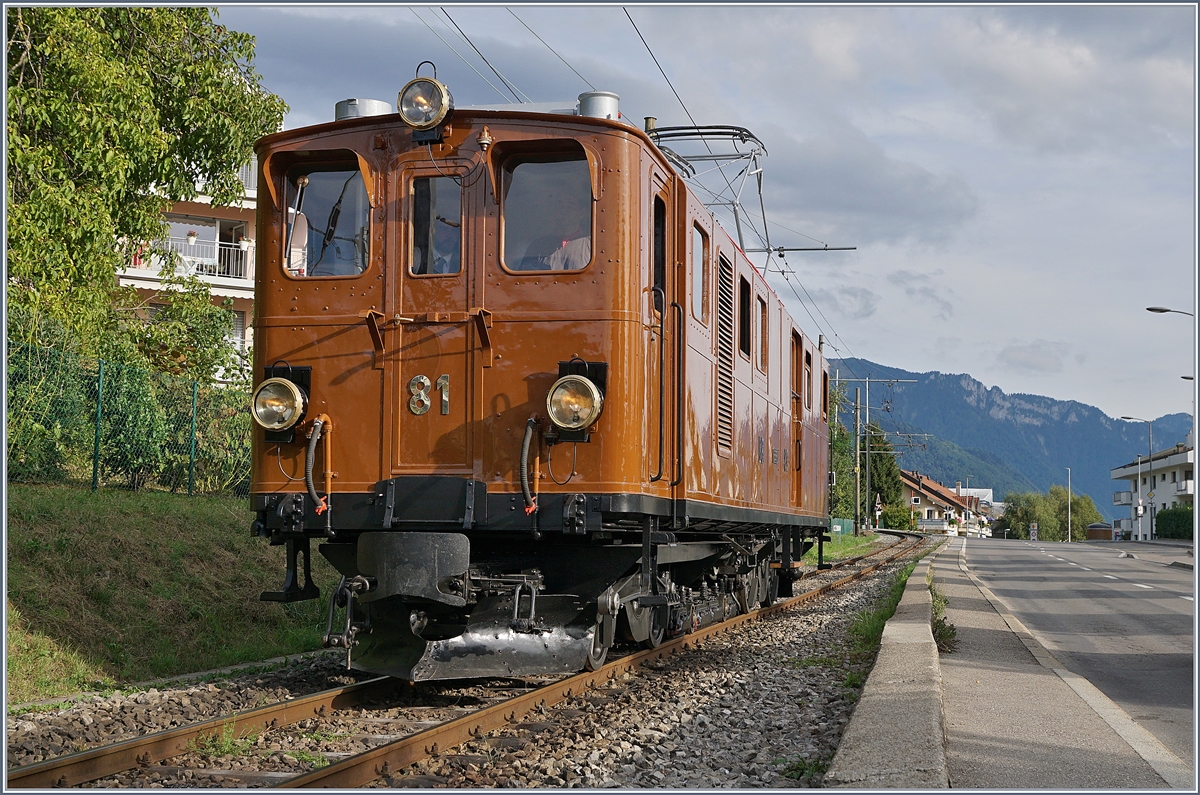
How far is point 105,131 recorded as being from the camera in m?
12.2

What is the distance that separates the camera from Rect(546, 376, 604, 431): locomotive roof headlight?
7.04m

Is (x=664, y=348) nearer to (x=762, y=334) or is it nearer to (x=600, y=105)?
(x=600, y=105)

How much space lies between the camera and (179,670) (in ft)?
30.0

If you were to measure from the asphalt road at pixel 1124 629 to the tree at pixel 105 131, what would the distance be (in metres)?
11.0

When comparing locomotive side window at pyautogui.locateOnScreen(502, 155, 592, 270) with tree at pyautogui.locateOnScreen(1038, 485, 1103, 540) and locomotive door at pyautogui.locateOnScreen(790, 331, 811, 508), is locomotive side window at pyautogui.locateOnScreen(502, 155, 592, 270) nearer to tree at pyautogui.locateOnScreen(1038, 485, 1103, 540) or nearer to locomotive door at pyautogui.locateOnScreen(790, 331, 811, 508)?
locomotive door at pyautogui.locateOnScreen(790, 331, 811, 508)

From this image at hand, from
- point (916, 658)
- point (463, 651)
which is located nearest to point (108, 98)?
point (463, 651)

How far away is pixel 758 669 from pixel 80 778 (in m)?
5.83

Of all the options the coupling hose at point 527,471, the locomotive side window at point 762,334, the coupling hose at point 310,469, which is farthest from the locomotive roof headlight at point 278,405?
the locomotive side window at point 762,334

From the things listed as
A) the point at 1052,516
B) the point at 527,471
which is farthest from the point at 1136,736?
the point at 1052,516

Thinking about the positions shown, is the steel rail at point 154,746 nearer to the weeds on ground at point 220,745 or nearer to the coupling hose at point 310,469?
the weeds on ground at point 220,745

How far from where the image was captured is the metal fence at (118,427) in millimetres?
12828

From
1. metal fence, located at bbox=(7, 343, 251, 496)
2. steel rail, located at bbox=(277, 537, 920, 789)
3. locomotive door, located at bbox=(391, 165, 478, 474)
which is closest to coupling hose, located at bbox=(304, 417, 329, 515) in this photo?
locomotive door, located at bbox=(391, 165, 478, 474)

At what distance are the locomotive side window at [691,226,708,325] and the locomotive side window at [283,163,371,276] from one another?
2.52 m

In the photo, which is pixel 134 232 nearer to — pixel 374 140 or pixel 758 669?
pixel 374 140
